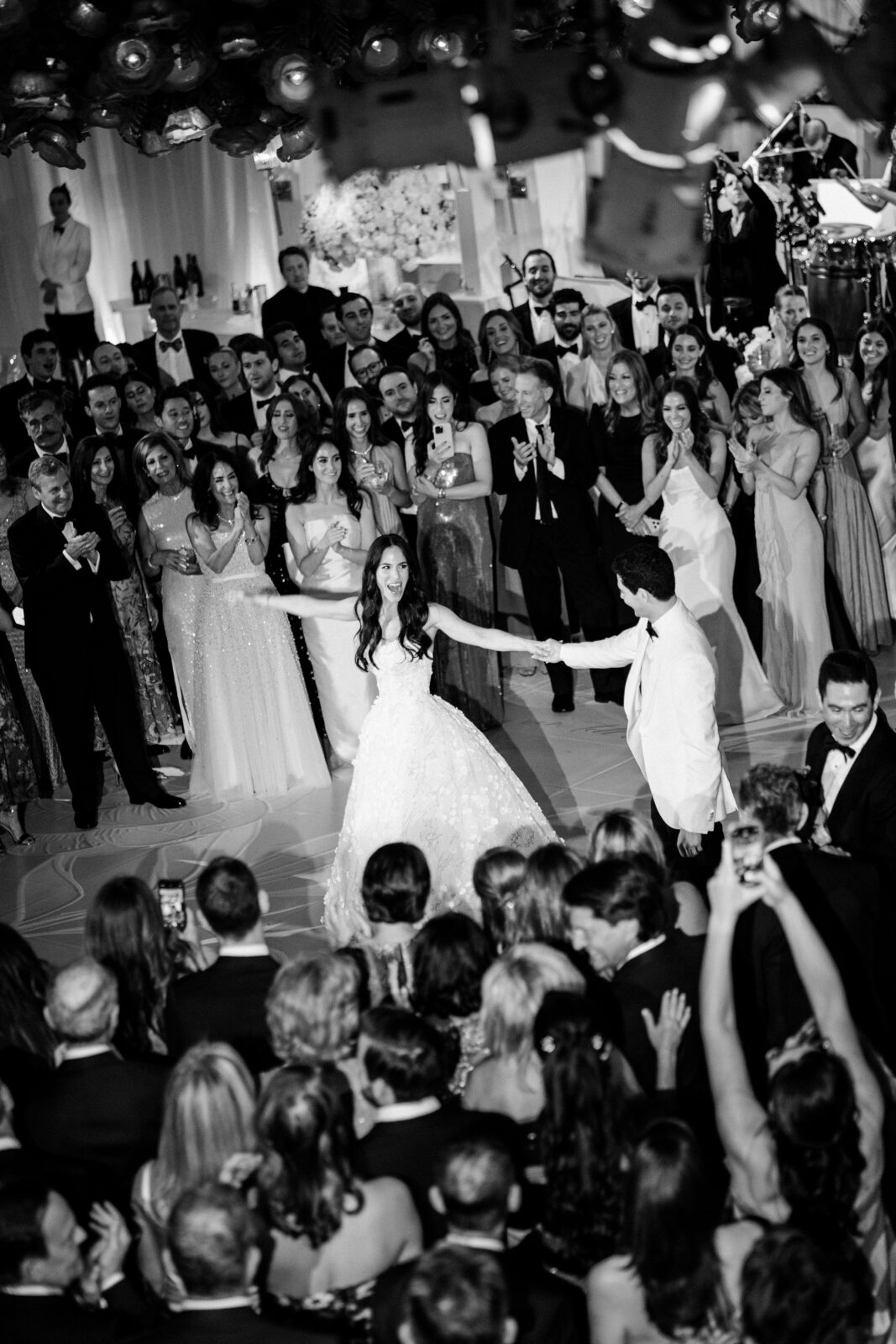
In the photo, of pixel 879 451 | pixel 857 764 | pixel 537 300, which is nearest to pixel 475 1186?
pixel 857 764

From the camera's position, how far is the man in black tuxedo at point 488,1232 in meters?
2.68

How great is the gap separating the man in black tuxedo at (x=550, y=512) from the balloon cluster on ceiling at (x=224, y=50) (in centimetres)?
172

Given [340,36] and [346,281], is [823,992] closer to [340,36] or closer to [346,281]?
[340,36]

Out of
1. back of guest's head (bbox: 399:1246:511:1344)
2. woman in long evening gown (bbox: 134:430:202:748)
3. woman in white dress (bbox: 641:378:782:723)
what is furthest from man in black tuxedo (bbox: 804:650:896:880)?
woman in long evening gown (bbox: 134:430:202:748)

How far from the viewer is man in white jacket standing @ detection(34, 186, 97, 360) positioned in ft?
37.4

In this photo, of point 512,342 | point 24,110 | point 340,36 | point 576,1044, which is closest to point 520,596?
point 512,342

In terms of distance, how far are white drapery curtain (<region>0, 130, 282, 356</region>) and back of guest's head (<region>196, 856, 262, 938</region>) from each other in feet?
32.0

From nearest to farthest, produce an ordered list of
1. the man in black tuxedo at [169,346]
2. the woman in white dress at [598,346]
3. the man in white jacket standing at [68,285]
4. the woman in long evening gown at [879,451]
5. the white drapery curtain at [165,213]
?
the woman in long evening gown at [879,451] < the woman in white dress at [598,346] < the man in black tuxedo at [169,346] < the man in white jacket standing at [68,285] < the white drapery curtain at [165,213]

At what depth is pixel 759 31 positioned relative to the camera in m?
8.76

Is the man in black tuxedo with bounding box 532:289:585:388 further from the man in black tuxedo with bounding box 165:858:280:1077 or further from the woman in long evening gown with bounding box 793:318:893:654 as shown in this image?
the man in black tuxedo with bounding box 165:858:280:1077

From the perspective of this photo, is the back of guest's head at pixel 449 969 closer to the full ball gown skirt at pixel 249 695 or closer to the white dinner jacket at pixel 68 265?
the full ball gown skirt at pixel 249 695

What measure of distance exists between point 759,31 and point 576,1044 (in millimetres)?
7215

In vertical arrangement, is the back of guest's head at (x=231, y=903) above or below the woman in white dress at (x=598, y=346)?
below

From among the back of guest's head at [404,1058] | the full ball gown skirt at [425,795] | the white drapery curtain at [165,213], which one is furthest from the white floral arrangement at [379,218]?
the back of guest's head at [404,1058]
